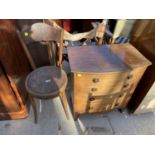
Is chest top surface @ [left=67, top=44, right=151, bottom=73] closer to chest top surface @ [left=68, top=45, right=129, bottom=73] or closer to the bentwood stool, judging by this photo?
chest top surface @ [left=68, top=45, right=129, bottom=73]

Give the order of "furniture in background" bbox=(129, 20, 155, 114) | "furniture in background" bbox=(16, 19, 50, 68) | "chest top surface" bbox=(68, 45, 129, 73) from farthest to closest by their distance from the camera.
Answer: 1. "furniture in background" bbox=(16, 19, 50, 68)
2. "furniture in background" bbox=(129, 20, 155, 114)
3. "chest top surface" bbox=(68, 45, 129, 73)

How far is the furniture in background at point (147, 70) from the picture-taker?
1.13 metres

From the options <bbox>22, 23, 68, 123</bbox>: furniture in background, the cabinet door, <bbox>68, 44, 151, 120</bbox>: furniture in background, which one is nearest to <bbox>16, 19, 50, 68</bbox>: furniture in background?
<bbox>22, 23, 68, 123</bbox>: furniture in background

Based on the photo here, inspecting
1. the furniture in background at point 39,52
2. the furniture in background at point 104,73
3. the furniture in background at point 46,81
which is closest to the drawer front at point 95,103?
the furniture in background at point 104,73

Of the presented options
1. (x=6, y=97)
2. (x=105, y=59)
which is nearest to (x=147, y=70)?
(x=105, y=59)

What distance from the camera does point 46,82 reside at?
4.01 ft

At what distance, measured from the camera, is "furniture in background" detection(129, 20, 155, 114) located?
1128 millimetres

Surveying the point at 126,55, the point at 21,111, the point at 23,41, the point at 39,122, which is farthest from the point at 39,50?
the point at 126,55

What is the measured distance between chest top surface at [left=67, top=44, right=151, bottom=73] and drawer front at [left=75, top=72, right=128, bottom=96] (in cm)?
5

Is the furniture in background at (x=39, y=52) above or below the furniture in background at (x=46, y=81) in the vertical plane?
below

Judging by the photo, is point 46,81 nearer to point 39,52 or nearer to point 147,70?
point 39,52

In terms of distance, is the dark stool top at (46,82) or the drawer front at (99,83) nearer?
the drawer front at (99,83)

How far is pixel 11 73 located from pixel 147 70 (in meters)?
1.24

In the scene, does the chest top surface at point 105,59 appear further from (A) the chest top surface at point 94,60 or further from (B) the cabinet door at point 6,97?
(B) the cabinet door at point 6,97
